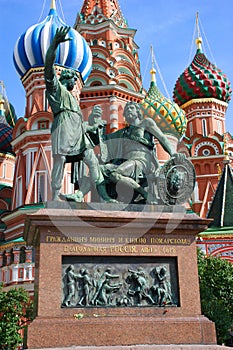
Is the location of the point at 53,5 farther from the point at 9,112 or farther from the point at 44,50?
the point at 9,112

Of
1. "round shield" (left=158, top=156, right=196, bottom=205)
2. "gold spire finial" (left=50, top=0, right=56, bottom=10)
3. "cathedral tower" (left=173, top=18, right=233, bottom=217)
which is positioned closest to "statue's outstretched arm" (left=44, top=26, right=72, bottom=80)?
"round shield" (left=158, top=156, right=196, bottom=205)

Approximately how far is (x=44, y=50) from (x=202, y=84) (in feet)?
58.5

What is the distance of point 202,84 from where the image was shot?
42625mm

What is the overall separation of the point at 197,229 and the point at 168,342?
2.08 metres

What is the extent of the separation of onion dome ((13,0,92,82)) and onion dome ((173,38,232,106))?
14820mm

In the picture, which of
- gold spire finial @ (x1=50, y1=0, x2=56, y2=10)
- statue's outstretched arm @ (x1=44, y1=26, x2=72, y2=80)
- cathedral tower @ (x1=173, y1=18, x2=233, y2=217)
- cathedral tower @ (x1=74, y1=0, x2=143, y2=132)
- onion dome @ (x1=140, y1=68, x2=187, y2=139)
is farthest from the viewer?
cathedral tower @ (x1=173, y1=18, x2=233, y2=217)

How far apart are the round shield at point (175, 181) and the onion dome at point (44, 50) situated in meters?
20.3

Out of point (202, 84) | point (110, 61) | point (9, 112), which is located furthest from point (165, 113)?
point (9, 112)

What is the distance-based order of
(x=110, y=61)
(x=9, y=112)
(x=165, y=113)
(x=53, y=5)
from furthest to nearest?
(x=9, y=112) → (x=165, y=113) → (x=110, y=61) → (x=53, y=5)

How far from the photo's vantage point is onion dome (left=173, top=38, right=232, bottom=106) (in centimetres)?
4262

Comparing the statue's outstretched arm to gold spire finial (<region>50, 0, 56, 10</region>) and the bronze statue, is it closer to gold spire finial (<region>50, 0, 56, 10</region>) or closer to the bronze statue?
the bronze statue

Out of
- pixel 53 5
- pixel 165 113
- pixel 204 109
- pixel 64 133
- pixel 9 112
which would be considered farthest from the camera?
pixel 9 112

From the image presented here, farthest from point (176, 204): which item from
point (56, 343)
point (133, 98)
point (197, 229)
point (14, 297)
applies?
point (133, 98)

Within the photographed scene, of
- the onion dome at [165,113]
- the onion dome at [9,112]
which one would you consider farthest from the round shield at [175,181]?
the onion dome at [9,112]
